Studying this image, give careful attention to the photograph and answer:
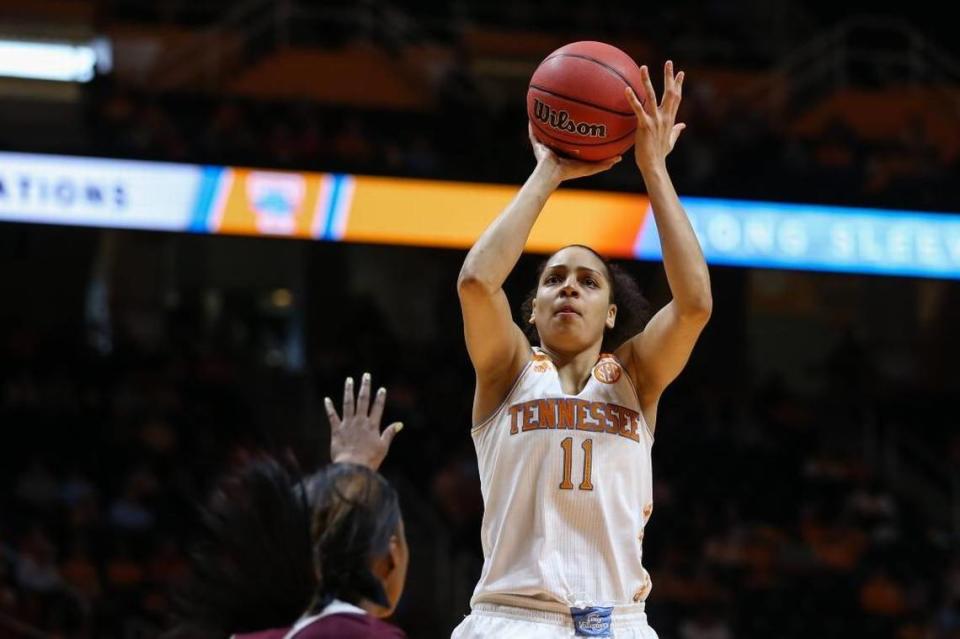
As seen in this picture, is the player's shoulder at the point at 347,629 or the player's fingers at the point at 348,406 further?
the player's fingers at the point at 348,406

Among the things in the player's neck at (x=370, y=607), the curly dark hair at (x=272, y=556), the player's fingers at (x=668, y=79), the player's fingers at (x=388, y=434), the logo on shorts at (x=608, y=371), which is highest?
the player's fingers at (x=668, y=79)

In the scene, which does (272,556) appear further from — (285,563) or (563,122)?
(563,122)

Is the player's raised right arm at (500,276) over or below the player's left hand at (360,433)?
over

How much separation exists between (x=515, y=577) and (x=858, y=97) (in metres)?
15.2

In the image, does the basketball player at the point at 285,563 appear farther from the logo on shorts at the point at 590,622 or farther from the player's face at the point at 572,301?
the player's face at the point at 572,301

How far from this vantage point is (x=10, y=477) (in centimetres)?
1243

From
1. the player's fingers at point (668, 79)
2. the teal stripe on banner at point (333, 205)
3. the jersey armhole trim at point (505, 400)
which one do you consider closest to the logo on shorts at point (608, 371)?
the jersey armhole trim at point (505, 400)

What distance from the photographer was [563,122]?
425 cm

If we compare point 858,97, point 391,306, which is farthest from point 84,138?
point 858,97

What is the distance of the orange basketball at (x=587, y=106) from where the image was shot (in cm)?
421

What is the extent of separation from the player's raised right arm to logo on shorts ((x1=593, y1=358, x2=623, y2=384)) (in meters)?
0.21

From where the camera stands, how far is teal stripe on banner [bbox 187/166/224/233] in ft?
37.3

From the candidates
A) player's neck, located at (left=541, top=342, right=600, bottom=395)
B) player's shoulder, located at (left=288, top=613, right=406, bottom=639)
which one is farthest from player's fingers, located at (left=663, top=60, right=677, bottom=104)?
player's shoulder, located at (left=288, top=613, right=406, bottom=639)

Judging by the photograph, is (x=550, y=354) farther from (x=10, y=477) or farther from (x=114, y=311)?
(x=114, y=311)
